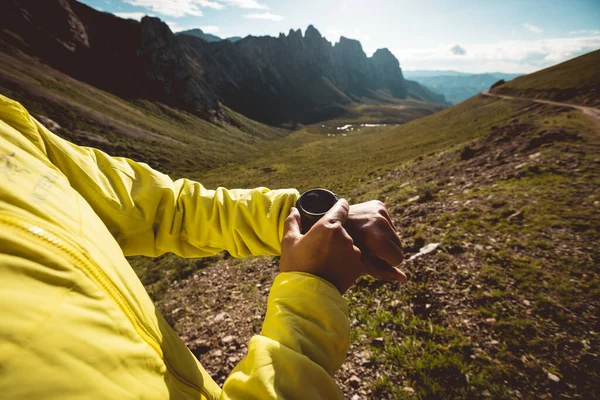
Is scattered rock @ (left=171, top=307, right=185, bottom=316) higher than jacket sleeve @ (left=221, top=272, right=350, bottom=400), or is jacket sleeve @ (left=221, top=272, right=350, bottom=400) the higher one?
jacket sleeve @ (left=221, top=272, right=350, bottom=400)

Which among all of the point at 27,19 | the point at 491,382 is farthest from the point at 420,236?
the point at 27,19

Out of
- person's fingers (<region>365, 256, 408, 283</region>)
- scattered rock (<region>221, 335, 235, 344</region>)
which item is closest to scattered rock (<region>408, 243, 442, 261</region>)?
scattered rock (<region>221, 335, 235, 344</region>)

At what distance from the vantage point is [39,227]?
4.15 ft

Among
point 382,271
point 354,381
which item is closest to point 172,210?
point 382,271

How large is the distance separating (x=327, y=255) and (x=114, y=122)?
7740 cm

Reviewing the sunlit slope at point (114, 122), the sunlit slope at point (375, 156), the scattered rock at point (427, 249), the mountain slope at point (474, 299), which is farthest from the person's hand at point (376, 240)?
the sunlit slope at point (114, 122)

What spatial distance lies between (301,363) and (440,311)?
4776 mm

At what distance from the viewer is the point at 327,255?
1816 millimetres

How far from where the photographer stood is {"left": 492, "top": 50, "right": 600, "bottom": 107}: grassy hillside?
38.0 m

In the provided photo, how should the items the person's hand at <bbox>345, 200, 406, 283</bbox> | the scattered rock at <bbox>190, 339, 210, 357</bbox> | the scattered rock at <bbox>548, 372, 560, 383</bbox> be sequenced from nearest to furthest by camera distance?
the person's hand at <bbox>345, 200, 406, 283</bbox>, the scattered rock at <bbox>548, 372, 560, 383</bbox>, the scattered rock at <bbox>190, 339, 210, 357</bbox>

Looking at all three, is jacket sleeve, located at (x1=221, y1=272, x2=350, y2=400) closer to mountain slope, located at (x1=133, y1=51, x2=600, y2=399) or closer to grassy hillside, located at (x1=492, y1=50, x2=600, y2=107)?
mountain slope, located at (x1=133, y1=51, x2=600, y2=399)

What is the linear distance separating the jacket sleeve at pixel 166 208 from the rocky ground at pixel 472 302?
339 cm

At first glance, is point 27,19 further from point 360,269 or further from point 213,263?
point 360,269

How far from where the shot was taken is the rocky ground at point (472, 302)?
4.02 metres
